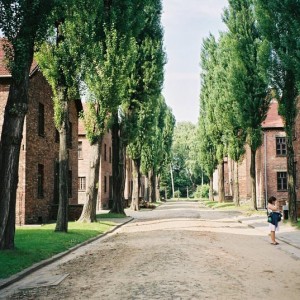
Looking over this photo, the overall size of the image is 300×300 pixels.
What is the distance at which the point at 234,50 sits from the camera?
1152 inches

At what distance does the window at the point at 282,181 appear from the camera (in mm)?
40531

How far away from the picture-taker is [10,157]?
10719 mm

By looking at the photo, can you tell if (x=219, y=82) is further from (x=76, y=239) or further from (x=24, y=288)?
(x=24, y=288)

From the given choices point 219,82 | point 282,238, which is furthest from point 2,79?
point 219,82

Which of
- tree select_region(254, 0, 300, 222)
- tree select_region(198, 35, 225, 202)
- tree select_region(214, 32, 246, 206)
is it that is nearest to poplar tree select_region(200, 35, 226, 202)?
tree select_region(198, 35, 225, 202)

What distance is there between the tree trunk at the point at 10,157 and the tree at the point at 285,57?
39.5ft

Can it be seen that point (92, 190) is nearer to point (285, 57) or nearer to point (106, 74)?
point (106, 74)

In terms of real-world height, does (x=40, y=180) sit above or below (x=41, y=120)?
below

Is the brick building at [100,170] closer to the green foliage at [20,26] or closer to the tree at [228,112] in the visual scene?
the tree at [228,112]

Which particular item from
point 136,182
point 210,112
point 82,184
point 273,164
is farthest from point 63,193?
point 210,112

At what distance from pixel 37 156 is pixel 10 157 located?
1269 cm

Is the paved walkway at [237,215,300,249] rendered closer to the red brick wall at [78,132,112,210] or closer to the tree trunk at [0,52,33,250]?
the tree trunk at [0,52,33,250]

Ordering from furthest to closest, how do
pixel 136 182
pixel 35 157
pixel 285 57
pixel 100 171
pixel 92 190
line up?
pixel 100 171, pixel 136 182, pixel 35 157, pixel 92 190, pixel 285 57

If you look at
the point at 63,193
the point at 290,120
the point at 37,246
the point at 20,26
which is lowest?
the point at 37,246
